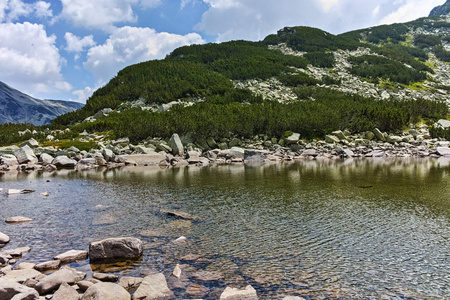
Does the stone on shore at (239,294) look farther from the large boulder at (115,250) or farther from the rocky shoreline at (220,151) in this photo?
the rocky shoreline at (220,151)

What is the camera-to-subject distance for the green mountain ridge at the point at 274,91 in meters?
54.9

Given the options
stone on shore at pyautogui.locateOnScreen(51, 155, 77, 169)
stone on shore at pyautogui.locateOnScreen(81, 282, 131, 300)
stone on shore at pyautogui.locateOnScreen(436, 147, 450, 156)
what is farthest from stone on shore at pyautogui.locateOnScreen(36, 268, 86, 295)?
stone on shore at pyautogui.locateOnScreen(436, 147, 450, 156)

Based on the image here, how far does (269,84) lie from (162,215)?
242 feet

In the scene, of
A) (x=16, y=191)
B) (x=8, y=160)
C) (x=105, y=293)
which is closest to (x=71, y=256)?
(x=105, y=293)

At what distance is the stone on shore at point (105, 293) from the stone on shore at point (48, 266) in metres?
→ 2.73

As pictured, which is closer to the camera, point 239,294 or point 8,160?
point 239,294

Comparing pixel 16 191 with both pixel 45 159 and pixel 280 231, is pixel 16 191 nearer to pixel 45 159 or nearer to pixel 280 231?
pixel 280 231

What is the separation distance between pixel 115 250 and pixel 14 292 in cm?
316

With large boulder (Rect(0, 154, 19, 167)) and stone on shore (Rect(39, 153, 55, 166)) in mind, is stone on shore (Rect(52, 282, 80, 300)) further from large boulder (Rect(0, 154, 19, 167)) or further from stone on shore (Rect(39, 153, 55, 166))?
large boulder (Rect(0, 154, 19, 167))

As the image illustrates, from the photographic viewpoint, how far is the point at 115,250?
8.93 meters

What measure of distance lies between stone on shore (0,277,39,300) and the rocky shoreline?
1285 inches

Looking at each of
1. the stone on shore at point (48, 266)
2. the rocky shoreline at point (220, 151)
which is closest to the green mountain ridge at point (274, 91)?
the rocky shoreline at point (220, 151)

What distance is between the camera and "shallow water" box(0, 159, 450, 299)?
24.1 ft

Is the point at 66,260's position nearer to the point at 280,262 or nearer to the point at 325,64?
the point at 280,262
